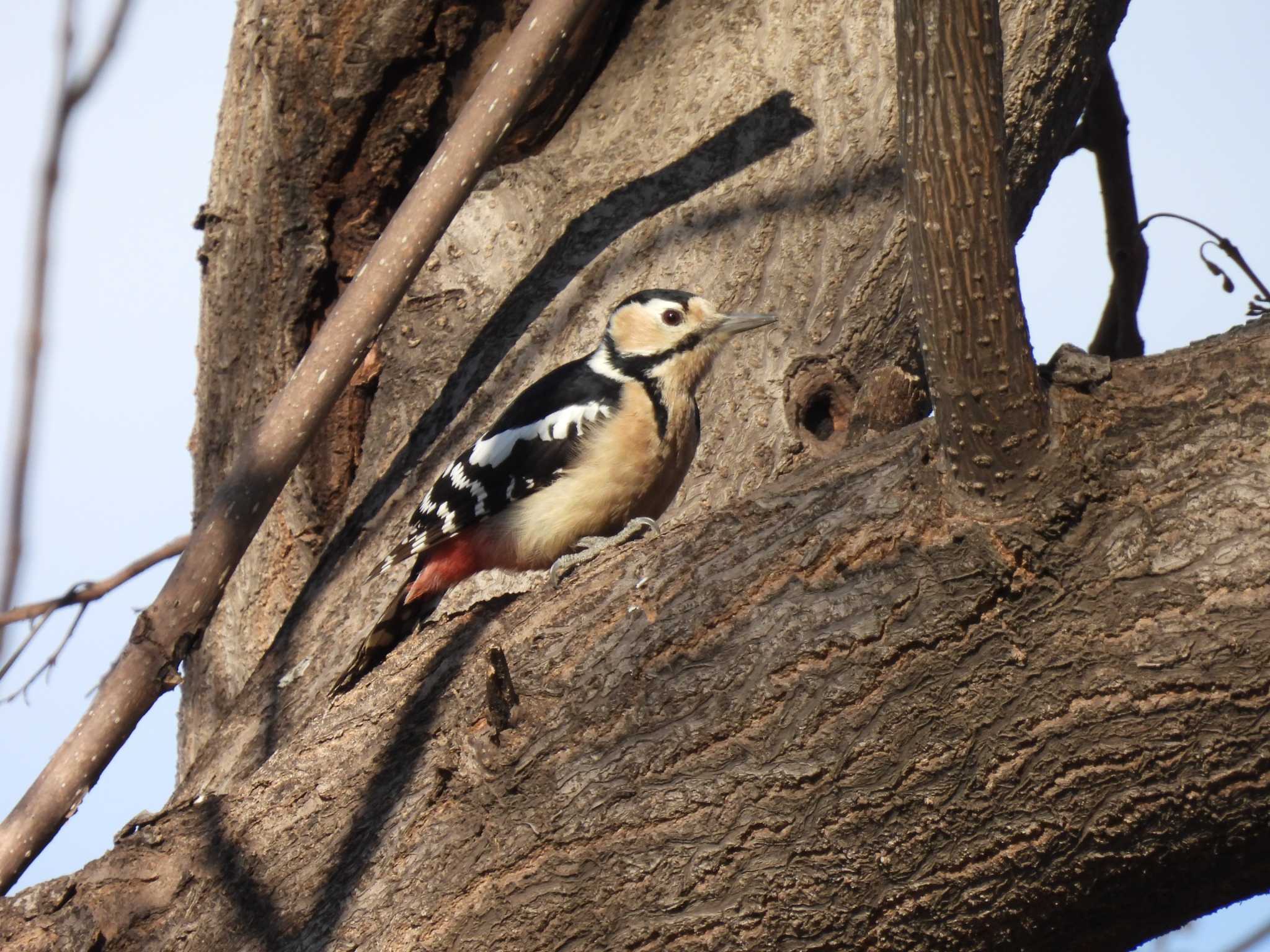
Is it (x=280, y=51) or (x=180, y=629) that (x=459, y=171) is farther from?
(x=180, y=629)

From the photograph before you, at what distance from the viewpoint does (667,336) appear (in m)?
4.03

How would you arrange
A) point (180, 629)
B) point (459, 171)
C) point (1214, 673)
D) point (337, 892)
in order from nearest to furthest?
point (1214, 673)
point (337, 892)
point (180, 629)
point (459, 171)

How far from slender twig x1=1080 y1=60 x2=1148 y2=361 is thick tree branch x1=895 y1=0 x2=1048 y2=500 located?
11.0ft

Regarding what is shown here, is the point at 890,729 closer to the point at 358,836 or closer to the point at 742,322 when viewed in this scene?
the point at 358,836

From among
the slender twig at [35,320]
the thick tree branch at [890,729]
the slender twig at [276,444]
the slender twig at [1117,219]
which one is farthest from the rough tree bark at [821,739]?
the slender twig at [1117,219]

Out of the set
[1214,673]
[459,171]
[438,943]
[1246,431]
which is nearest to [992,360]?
[1246,431]

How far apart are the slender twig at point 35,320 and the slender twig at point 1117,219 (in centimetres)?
433

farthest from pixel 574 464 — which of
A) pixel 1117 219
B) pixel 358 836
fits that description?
pixel 1117 219

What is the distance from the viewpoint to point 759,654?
2.34 m

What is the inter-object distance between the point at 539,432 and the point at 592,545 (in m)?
0.35

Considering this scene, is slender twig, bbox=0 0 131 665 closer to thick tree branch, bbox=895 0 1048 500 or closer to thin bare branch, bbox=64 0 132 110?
thin bare branch, bbox=64 0 132 110

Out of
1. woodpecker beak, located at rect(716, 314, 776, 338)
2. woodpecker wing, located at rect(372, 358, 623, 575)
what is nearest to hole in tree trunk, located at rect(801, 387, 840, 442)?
woodpecker beak, located at rect(716, 314, 776, 338)

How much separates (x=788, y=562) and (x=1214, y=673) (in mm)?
681

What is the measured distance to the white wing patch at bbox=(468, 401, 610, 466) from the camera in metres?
3.75
